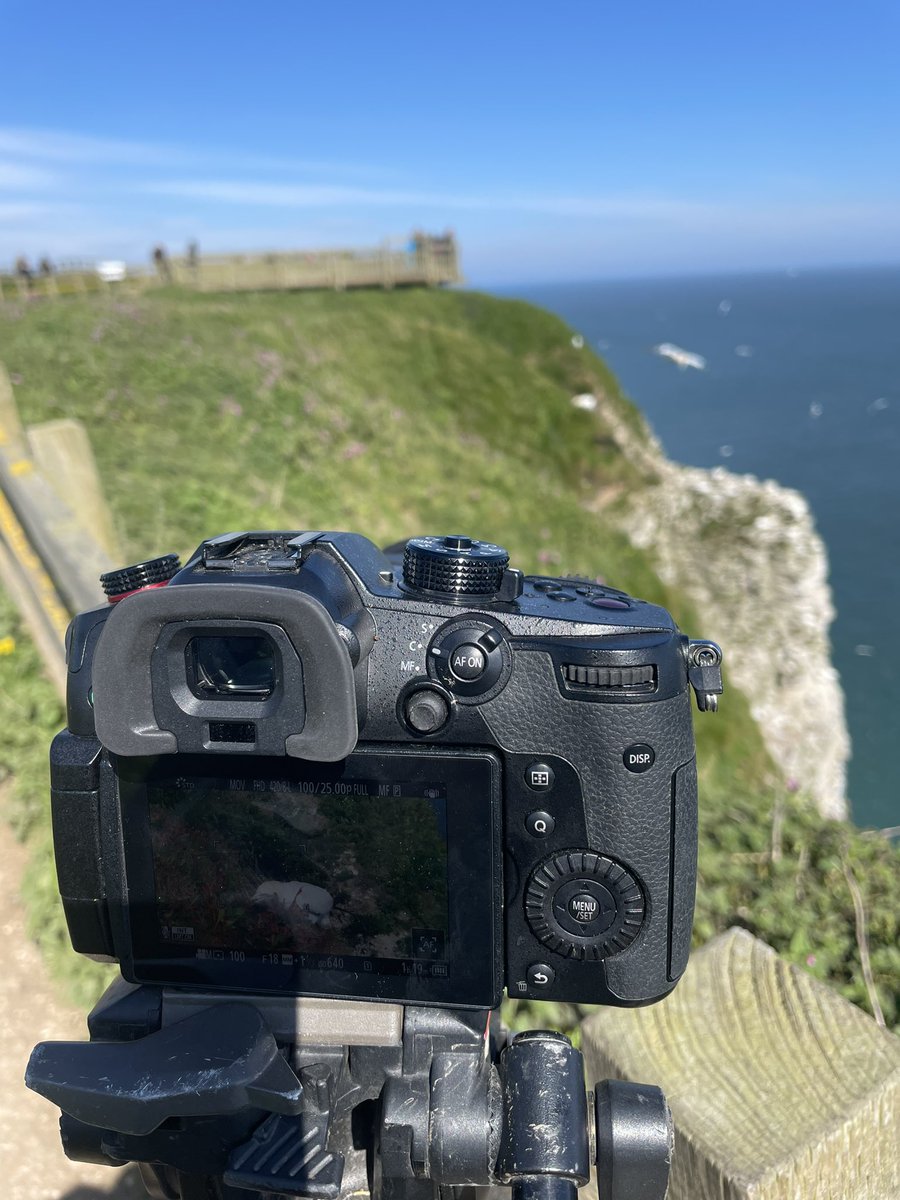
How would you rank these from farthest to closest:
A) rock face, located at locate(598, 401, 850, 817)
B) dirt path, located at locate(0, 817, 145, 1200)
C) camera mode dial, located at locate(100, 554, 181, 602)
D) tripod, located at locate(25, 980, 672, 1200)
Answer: rock face, located at locate(598, 401, 850, 817)
dirt path, located at locate(0, 817, 145, 1200)
camera mode dial, located at locate(100, 554, 181, 602)
tripod, located at locate(25, 980, 672, 1200)

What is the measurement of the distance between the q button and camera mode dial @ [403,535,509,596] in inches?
16.9

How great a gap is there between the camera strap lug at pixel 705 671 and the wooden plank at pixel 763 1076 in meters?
0.76

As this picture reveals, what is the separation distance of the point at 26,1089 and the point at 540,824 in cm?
262

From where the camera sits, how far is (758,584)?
20.1 meters

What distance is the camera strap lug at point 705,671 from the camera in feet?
5.25

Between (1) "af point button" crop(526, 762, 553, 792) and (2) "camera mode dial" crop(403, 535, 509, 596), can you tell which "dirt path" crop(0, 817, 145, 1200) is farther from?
(2) "camera mode dial" crop(403, 535, 509, 596)

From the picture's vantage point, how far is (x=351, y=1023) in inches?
63.2

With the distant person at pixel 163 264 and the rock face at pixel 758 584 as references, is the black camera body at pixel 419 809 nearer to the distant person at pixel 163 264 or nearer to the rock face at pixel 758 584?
the rock face at pixel 758 584

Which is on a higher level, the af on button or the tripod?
the af on button

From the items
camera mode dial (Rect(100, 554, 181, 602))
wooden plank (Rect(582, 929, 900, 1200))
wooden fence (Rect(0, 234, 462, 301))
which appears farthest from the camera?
wooden fence (Rect(0, 234, 462, 301))

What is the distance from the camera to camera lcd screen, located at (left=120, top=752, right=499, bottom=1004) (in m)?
1.53

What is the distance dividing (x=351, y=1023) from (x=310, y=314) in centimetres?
2012

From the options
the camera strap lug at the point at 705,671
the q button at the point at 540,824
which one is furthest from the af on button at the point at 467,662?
the camera strap lug at the point at 705,671

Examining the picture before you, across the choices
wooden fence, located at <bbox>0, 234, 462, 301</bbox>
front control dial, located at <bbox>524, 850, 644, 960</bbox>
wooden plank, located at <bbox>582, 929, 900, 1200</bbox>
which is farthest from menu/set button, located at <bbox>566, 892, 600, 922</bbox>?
wooden fence, located at <bbox>0, 234, 462, 301</bbox>
